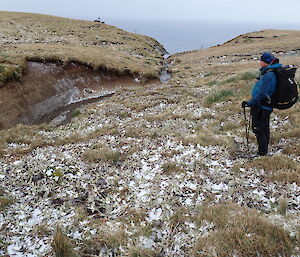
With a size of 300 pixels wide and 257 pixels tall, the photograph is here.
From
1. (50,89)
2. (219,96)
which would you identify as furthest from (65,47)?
(219,96)

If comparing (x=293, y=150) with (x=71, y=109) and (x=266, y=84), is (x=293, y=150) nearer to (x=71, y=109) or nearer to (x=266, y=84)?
(x=266, y=84)

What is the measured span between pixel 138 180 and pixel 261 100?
17.8 feet

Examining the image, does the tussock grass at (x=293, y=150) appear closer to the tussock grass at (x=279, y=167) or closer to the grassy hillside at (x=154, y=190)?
the grassy hillside at (x=154, y=190)

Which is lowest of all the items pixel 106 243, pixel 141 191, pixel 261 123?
pixel 106 243

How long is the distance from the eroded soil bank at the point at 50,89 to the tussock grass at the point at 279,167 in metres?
18.4

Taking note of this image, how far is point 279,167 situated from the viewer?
9680 mm

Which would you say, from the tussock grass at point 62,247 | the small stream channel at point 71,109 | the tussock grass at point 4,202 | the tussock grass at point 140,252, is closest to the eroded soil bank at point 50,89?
the small stream channel at point 71,109

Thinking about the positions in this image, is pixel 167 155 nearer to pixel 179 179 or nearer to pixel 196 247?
pixel 179 179

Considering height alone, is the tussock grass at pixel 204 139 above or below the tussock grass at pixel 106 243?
above

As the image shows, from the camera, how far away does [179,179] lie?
32.2 feet

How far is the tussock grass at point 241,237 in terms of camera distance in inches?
237

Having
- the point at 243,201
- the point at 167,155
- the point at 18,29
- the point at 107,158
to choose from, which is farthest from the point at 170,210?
the point at 18,29

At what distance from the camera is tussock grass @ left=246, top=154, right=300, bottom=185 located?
898 cm

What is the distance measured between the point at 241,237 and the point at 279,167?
171 inches
